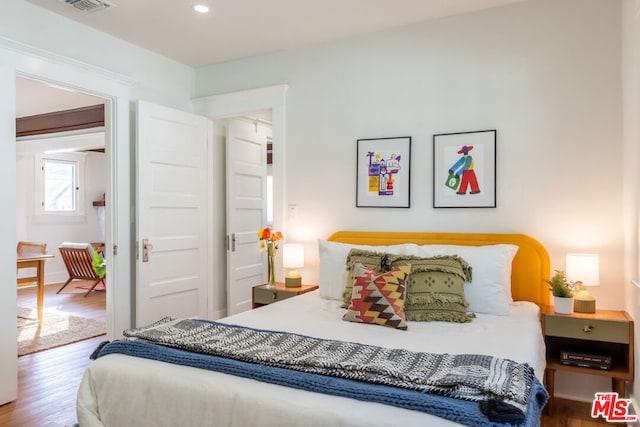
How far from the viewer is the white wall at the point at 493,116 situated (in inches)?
114

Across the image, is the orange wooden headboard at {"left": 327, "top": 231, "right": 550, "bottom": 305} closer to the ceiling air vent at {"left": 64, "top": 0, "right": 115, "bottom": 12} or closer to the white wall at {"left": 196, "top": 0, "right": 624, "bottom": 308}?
the white wall at {"left": 196, "top": 0, "right": 624, "bottom": 308}

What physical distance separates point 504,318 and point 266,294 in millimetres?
1844

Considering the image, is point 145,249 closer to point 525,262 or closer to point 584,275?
point 525,262

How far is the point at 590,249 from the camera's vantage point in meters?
2.92

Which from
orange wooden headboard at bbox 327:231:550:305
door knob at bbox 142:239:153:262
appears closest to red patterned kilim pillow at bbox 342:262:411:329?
orange wooden headboard at bbox 327:231:550:305

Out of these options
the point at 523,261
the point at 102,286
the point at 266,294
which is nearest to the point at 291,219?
the point at 266,294

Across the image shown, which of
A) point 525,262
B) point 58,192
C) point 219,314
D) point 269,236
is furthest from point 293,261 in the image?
point 58,192

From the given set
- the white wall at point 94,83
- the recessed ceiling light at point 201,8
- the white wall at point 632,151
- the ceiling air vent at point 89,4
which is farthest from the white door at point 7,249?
the white wall at point 632,151

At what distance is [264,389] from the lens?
1.57 meters

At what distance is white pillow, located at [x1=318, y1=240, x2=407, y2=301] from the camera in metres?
3.11

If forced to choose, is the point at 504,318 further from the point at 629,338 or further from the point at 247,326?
the point at 247,326

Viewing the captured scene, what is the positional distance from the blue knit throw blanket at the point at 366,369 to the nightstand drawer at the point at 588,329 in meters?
1.15

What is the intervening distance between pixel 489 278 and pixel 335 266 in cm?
102

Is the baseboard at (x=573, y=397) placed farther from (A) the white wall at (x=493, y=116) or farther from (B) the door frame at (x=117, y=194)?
(B) the door frame at (x=117, y=194)
